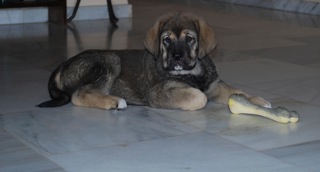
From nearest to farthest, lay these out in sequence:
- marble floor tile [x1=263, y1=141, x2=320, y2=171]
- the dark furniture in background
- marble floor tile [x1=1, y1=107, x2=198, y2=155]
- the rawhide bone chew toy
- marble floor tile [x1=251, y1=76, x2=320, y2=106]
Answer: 1. marble floor tile [x1=263, y1=141, x2=320, y2=171]
2. marble floor tile [x1=1, y1=107, x2=198, y2=155]
3. the rawhide bone chew toy
4. marble floor tile [x1=251, y1=76, x2=320, y2=106]
5. the dark furniture in background

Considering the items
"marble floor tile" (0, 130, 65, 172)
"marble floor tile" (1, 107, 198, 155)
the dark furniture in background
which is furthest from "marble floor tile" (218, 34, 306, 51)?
"marble floor tile" (0, 130, 65, 172)

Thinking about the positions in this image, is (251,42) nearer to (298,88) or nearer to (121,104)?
(298,88)

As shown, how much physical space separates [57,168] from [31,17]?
649 cm

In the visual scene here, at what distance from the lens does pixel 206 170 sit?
13.5ft

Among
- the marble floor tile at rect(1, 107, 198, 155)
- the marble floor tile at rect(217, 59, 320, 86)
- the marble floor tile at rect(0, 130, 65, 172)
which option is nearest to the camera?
the marble floor tile at rect(0, 130, 65, 172)

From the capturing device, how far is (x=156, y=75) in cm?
551

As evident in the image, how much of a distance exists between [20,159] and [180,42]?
157cm

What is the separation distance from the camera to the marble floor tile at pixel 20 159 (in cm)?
415

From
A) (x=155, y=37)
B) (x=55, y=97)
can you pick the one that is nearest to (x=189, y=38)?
(x=155, y=37)

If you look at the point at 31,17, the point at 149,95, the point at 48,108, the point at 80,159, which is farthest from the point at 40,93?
the point at 31,17

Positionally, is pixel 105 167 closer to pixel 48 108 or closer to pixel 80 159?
pixel 80 159

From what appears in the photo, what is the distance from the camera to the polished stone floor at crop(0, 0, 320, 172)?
428 centimetres

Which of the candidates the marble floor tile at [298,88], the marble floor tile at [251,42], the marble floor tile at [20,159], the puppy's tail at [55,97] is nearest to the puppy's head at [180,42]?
the puppy's tail at [55,97]

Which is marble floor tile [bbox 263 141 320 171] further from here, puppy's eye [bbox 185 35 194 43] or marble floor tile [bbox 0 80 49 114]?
marble floor tile [bbox 0 80 49 114]
